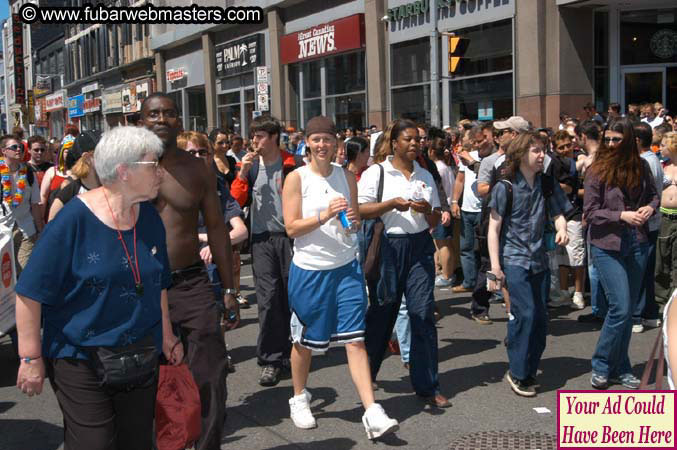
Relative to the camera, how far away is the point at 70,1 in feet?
194

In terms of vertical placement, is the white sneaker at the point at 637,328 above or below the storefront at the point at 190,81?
below

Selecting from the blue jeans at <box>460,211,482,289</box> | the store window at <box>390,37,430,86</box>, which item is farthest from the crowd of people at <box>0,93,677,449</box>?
the store window at <box>390,37,430,86</box>

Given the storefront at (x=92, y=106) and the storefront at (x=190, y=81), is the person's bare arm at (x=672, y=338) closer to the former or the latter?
the storefront at (x=190, y=81)

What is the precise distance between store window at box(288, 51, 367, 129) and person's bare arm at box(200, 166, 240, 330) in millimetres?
19247

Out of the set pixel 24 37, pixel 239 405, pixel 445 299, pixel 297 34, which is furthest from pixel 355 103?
pixel 24 37

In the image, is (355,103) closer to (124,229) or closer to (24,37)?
(124,229)

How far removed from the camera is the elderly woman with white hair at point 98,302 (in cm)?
306

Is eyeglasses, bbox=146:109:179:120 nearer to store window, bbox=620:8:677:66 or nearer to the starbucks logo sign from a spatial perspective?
store window, bbox=620:8:677:66

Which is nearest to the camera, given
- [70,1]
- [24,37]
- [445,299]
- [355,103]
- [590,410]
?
[590,410]

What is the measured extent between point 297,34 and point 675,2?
12.7 meters

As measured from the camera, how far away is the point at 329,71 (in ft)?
83.6

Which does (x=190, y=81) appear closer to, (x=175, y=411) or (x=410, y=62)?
(x=410, y=62)

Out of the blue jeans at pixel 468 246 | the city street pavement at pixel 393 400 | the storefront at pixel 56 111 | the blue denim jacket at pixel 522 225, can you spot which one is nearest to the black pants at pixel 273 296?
the city street pavement at pixel 393 400

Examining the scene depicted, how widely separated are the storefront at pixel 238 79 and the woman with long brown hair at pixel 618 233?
2313 centimetres
